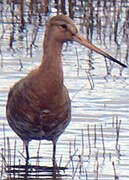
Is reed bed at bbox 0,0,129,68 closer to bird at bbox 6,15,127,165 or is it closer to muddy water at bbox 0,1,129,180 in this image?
muddy water at bbox 0,1,129,180

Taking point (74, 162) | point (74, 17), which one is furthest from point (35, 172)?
point (74, 17)

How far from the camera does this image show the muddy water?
7.55 metres

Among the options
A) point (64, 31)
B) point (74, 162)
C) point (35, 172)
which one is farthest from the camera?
point (74, 162)

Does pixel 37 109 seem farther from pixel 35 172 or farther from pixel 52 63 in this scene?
pixel 35 172

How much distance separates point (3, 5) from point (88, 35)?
254cm

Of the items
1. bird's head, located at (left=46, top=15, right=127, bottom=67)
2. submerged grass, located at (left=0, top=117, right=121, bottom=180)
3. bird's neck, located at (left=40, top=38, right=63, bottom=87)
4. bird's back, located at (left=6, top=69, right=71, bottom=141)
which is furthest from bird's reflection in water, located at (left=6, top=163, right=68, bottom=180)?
bird's head, located at (left=46, top=15, right=127, bottom=67)

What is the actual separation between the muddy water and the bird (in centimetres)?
26

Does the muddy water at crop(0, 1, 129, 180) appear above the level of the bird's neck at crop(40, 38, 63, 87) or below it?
below

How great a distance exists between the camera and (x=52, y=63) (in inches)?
286

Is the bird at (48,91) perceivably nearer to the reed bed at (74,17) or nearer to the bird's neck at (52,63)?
the bird's neck at (52,63)

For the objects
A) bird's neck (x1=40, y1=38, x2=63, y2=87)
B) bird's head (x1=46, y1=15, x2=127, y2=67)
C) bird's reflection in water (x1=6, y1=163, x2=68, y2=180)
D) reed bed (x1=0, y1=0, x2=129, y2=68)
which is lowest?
bird's reflection in water (x1=6, y1=163, x2=68, y2=180)

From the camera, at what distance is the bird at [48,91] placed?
23.6 feet

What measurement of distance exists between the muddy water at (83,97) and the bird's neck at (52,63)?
69cm

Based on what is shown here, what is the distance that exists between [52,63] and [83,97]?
2.68 meters
